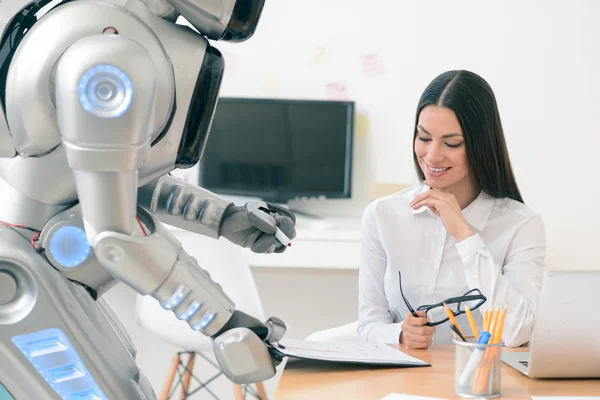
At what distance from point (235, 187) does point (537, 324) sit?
90.1 inches

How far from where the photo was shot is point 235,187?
10.9 ft

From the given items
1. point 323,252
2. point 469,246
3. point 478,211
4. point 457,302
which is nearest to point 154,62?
point 457,302

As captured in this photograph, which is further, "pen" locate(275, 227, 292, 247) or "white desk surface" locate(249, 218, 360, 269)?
"white desk surface" locate(249, 218, 360, 269)

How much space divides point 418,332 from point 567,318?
35cm

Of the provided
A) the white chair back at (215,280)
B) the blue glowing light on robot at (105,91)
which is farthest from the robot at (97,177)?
the white chair back at (215,280)

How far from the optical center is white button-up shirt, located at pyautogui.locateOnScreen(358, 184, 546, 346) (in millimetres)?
1692

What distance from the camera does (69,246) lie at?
0.96 metres

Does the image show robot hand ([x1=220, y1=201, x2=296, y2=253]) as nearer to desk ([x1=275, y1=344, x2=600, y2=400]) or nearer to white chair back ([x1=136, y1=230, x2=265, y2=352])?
desk ([x1=275, y1=344, x2=600, y2=400])

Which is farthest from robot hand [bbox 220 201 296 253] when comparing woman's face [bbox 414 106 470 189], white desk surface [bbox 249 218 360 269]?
white desk surface [bbox 249 218 360 269]

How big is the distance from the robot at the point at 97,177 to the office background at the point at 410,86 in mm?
2302

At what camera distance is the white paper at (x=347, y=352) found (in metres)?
1.16

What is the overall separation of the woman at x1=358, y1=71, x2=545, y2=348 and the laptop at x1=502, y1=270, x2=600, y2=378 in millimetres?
559

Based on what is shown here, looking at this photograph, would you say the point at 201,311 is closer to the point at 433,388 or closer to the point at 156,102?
the point at 156,102

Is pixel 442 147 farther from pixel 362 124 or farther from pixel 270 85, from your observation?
pixel 270 85
